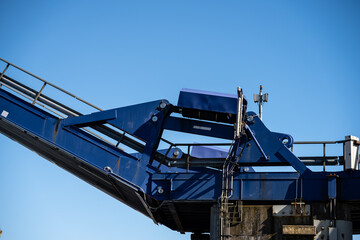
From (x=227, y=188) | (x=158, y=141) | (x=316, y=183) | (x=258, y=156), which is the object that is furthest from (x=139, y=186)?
(x=316, y=183)

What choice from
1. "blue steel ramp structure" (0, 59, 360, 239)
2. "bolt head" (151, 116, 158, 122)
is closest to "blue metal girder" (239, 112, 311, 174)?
"blue steel ramp structure" (0, 59, 360, 239)

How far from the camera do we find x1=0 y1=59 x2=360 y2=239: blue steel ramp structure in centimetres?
1869

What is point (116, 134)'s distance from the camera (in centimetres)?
2127

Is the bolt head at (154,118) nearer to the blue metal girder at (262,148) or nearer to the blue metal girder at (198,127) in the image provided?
the blue metal girder at (198,127)

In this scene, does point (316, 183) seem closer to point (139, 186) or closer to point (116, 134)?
point (139, 186)

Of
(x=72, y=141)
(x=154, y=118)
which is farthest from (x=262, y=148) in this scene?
(x=72, y=141)

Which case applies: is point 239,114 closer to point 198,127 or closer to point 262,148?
point 262,148

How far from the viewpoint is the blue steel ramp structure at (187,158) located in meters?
18.7

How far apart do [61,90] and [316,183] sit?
995 centimetres

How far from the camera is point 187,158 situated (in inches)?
800

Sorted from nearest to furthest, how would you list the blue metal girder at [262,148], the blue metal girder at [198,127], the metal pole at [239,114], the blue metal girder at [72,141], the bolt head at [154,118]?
the metal pole at [239,114] → the blue metal girder at [262,148] → the blue metal girder at [72,141] → the bolt head at [154,118] → the blue metal girder at [198,127]

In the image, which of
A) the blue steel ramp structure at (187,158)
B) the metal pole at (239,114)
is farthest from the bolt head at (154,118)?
the metal pole at (239,114)

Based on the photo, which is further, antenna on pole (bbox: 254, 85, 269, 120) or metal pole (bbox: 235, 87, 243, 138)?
antenna on pole (bbox: 254, 85, 269, 120)

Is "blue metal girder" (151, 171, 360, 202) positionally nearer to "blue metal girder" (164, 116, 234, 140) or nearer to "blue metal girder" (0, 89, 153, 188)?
"blue metal girder" (0, 89, 153, 188)
